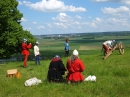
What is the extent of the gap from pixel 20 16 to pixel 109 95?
3036 cm

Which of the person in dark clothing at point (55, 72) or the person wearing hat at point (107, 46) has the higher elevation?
the person wearing hat at point (107, 46)

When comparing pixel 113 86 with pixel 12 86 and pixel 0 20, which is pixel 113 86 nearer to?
pixel 12 86

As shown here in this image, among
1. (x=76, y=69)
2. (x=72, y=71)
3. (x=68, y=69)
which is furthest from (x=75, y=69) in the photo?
(x=68, y=69)

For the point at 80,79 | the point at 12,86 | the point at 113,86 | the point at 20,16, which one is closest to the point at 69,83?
the point at 80,79

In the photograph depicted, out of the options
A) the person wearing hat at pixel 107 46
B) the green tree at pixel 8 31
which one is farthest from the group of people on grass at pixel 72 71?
the green tree at pixel 8 31

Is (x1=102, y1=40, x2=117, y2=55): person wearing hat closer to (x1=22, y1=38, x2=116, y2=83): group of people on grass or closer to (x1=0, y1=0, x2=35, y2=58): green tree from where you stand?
(x1=22, y1=38, x2=116, y2=83): group of people on grass

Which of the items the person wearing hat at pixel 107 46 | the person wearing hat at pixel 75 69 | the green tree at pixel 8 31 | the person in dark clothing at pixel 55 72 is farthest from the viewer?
the green tree at pixel 8 31

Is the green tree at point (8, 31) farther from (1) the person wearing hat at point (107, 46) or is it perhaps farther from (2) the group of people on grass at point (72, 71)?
(2) the group of people on grass at point (72, 71)

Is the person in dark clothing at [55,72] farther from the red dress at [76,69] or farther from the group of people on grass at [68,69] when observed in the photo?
the red dress at [76,69]

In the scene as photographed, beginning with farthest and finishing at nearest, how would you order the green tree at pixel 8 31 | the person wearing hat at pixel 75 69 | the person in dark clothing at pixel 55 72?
1. the green tree at pixel 8 31
2. the person in dark clothing at pixel 55 72
3. the person wearing hat at pixel 75 69

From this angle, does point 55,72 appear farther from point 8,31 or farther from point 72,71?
point 8,31

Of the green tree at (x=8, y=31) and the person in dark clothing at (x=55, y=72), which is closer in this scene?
the person in dark clothing at (x=55, y=72)

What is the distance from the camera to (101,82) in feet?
37.2

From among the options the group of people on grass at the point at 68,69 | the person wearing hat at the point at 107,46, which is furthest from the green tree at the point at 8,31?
the group of people on grass at the point at 68,69
